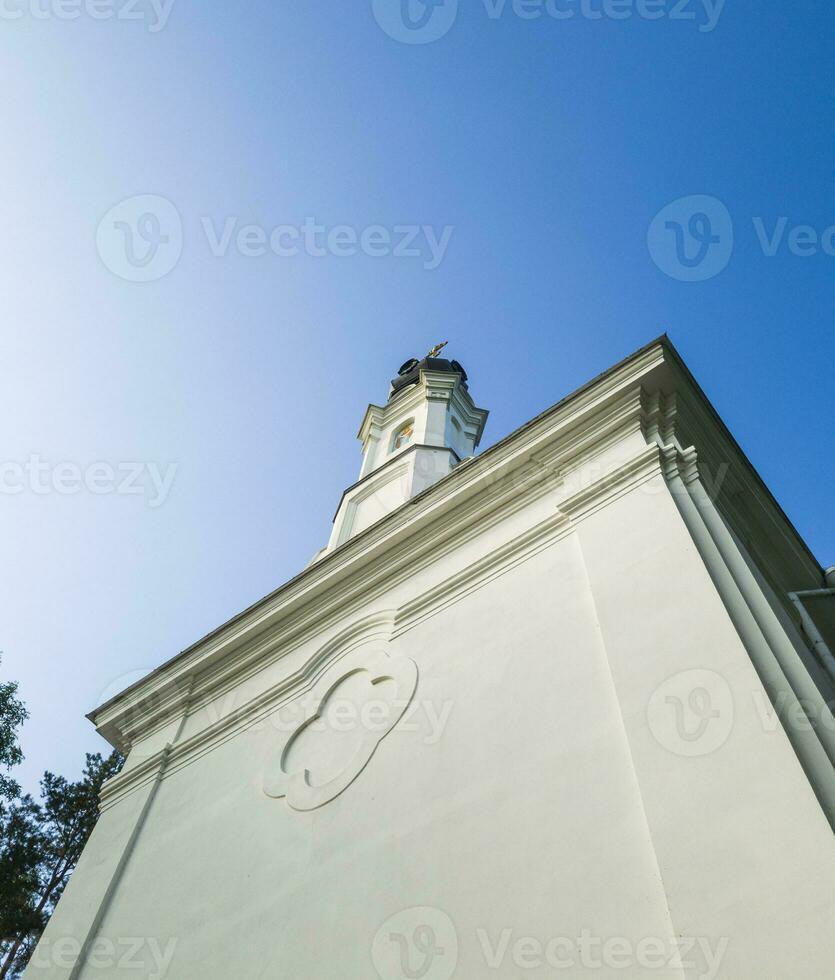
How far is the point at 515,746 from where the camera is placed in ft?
19.7

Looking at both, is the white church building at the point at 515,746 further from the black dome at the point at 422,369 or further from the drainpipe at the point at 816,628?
the black dome at the point at 422,369

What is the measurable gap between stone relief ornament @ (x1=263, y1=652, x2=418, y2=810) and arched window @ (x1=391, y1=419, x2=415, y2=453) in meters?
8.77

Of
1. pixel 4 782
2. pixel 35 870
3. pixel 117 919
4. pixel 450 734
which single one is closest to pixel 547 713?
pixel 450 734

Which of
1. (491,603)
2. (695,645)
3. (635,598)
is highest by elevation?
(491,603)

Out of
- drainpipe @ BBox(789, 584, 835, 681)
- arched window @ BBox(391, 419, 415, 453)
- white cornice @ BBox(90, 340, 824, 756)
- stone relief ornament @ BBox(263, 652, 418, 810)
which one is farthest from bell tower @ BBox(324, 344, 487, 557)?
drainpipe @ BBox(789, 584, 835, 681)

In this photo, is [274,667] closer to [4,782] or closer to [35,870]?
[4,782]

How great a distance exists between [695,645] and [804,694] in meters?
0.76

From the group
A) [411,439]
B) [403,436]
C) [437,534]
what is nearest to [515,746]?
[437,534]

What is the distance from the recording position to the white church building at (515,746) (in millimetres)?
4438

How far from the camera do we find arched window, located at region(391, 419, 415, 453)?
1706cm

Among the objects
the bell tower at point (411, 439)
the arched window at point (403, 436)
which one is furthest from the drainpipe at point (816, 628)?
the arched window at point (403, 436)

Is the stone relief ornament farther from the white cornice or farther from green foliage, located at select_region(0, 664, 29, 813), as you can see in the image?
green foliage, located at select_region(0, 664, 29, 813)

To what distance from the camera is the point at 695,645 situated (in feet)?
18.0

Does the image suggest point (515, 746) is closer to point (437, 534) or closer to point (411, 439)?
point (437, 534)
